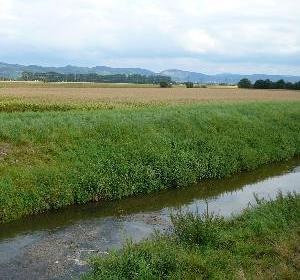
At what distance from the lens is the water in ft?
41.1

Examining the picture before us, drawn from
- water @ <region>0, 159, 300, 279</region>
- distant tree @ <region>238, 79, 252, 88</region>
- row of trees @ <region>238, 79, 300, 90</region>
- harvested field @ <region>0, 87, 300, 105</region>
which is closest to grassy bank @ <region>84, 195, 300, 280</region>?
water @ <region>0, 159, 300, 279</region>

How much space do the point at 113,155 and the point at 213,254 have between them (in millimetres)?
11071

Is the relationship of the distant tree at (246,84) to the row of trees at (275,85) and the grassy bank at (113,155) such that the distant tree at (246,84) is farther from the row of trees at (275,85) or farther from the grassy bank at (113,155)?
the grassy bank at (113,155)

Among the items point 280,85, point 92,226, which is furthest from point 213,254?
point 280,85

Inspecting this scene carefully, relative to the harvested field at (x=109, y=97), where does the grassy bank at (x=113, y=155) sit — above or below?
below

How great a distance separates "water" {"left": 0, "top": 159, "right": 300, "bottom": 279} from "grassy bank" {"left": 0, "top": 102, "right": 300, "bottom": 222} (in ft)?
2.09

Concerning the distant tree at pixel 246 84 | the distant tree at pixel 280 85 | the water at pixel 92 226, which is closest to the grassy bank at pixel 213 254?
the water at pixel 92 226

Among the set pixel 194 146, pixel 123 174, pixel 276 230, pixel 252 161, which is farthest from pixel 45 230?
pixel 252 161

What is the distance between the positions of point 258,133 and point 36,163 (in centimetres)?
1864

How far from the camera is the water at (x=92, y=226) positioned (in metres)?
12.5

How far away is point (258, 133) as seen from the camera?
33.3 metres

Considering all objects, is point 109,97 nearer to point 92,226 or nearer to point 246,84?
point 92,226

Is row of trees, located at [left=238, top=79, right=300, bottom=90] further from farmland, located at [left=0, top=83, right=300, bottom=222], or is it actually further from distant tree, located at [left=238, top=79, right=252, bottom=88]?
farmland, located at [left=0, top=83, right=300, bottom=222]

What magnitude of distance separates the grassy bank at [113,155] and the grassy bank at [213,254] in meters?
6.58
